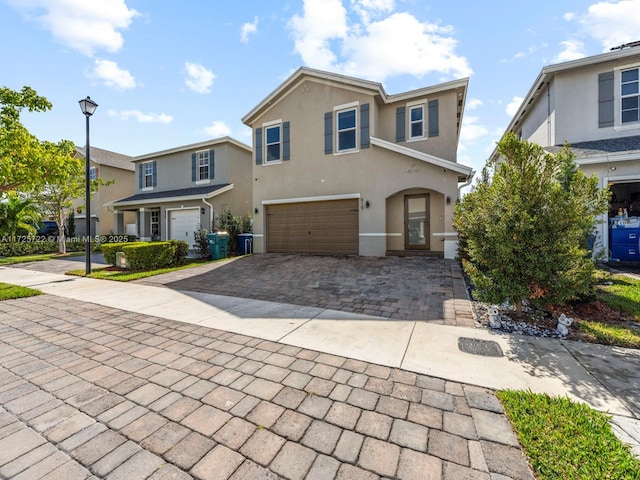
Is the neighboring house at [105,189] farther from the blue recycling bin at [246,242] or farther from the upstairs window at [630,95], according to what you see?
the upstairs window at [630,95]

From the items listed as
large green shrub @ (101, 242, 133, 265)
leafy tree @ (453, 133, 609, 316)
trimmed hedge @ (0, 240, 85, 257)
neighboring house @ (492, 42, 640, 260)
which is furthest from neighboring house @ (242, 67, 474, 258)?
trimmed hedge @ (0, 240, 85, 257)

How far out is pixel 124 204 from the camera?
18266mm

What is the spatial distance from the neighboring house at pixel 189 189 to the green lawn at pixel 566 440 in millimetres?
15112

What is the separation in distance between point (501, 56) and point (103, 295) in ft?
43.3

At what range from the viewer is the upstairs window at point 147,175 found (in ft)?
62.7

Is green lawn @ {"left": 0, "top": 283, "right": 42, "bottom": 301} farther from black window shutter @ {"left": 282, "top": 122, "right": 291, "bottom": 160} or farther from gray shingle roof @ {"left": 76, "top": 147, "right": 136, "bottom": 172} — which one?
gray shingle roof @ {"left": 76, "top": 147, "right": 136, "bottom": 172}

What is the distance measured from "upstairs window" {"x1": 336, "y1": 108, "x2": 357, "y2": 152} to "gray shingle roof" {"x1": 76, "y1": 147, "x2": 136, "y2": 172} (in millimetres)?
16462

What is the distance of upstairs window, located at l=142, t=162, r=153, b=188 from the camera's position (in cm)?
1911

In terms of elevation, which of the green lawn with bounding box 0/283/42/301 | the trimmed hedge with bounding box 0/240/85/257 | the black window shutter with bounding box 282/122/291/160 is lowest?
the green lawn with bounding box 0/283/42/301

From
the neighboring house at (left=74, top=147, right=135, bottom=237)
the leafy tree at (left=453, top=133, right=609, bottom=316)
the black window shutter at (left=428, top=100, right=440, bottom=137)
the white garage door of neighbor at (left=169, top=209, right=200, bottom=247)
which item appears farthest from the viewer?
the neighboring house at (left=74, top=147, right=135, bottom=237)

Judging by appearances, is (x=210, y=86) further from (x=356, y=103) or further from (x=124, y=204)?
(x=124, y=204)

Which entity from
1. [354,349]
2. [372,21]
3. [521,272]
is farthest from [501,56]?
[354,349]

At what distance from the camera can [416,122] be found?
1224 cm

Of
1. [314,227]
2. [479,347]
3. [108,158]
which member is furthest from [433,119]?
[108,158]
